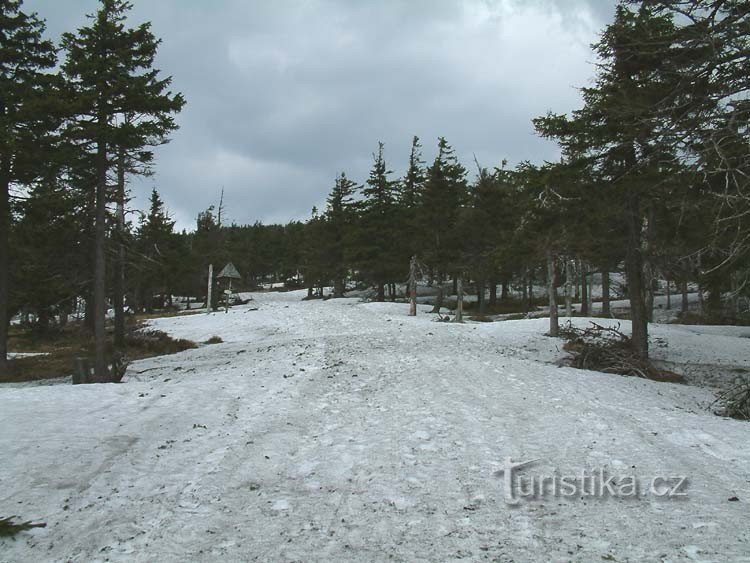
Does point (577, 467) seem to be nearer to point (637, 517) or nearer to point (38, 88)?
point (637, 517)

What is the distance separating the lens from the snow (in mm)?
4039

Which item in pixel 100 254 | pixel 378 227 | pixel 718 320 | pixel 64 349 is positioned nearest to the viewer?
pixel 100 254

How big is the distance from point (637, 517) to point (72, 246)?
2145 centimetres

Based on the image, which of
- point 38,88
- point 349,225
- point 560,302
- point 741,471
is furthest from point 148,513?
point 560,302

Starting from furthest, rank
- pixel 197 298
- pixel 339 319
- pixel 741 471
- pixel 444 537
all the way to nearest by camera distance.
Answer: pixel 197 298 → pixel 339 319 → pixel 741 471 → pixel 444 537

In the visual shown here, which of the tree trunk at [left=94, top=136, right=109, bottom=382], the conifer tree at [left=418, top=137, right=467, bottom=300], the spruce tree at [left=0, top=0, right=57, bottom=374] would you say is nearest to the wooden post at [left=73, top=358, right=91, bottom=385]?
the tree trunk at [left=94, top=136, right=109, bottom=382]

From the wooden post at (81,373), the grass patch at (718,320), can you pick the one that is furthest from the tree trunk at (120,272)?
the grass patch at (718,320)

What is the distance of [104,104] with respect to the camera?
47.4 ft

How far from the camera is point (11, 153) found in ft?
46.8

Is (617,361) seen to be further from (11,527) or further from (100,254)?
(100,254)

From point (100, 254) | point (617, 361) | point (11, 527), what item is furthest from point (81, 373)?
point (617, 361)

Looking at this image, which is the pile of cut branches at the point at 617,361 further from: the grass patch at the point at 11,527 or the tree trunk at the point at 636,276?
the grass patch at the point at 11,527

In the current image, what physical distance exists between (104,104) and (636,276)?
689 inches

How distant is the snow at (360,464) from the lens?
4.04 meters
